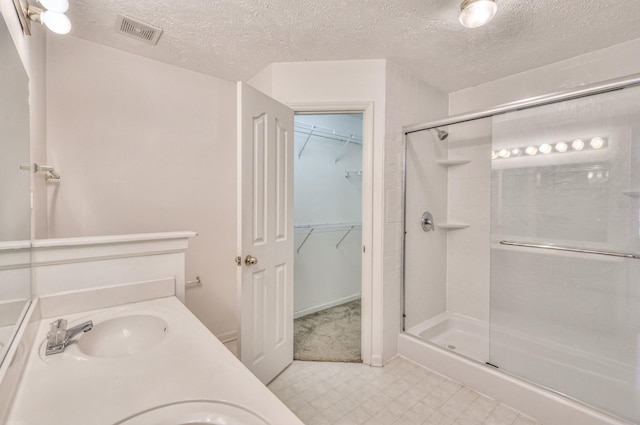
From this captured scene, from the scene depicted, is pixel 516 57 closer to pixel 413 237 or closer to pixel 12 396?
pixel 413 237

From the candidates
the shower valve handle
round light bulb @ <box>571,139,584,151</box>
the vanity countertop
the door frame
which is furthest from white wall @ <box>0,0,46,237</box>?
round light bulb @ <box>571,139,584,151</box>

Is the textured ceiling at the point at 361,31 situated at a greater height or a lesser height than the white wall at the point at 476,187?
greater

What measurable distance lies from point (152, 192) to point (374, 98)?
5.78 ft

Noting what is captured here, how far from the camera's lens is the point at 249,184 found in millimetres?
1674

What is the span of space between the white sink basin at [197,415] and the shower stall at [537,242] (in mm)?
1767

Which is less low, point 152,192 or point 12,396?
point 152,192

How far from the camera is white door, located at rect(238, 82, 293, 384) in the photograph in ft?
5.39

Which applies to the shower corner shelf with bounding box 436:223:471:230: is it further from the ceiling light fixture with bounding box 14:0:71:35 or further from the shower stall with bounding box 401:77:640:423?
A: the ceiling light fixture with bounding box 14:0:71:35

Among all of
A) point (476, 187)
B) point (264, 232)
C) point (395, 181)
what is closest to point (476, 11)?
point (395, 181)

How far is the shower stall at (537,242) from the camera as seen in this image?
1.71 m

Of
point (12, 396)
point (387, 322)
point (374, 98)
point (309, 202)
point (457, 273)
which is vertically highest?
point (374, 98)

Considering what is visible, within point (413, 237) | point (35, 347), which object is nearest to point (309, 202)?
point (413, 237)

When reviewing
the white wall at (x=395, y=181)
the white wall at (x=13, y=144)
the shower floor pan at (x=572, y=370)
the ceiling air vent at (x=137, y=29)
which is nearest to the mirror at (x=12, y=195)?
the white wall at (x=13, y=144)

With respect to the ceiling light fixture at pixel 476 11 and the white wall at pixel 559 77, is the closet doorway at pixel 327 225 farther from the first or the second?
the ceiling light fixture at pixel 476 11
